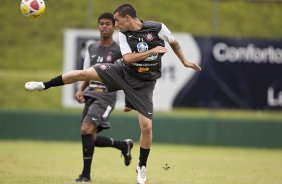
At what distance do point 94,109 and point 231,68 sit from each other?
7413mm

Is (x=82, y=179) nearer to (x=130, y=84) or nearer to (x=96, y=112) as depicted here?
(x=96, y=112)

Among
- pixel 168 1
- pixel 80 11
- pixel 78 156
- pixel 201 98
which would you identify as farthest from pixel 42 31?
pixel 78 156

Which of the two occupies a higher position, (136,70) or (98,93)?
(136,70)

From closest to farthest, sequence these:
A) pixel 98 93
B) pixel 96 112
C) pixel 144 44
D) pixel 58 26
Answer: pixel 144 44
pixel 96 112
pixel 98 93
pixel 58 26

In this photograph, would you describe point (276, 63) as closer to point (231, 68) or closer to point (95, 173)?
point (231, 68)

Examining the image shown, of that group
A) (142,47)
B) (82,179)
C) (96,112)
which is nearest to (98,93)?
(96,112)

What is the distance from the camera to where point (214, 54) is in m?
17.0

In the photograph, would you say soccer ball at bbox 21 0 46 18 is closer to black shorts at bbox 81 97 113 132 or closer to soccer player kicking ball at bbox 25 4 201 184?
soccer player kicking ball at bbox 25 4 201 184

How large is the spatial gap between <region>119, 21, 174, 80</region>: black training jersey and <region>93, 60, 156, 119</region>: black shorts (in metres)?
0.09

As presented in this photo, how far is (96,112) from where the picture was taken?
10.3 m

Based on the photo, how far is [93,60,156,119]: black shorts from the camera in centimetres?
912

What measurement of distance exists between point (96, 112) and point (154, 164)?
256cm

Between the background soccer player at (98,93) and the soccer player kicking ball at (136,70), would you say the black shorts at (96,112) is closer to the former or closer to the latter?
the background soccer player at (98,93)

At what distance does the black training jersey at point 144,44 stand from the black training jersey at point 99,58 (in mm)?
1226
